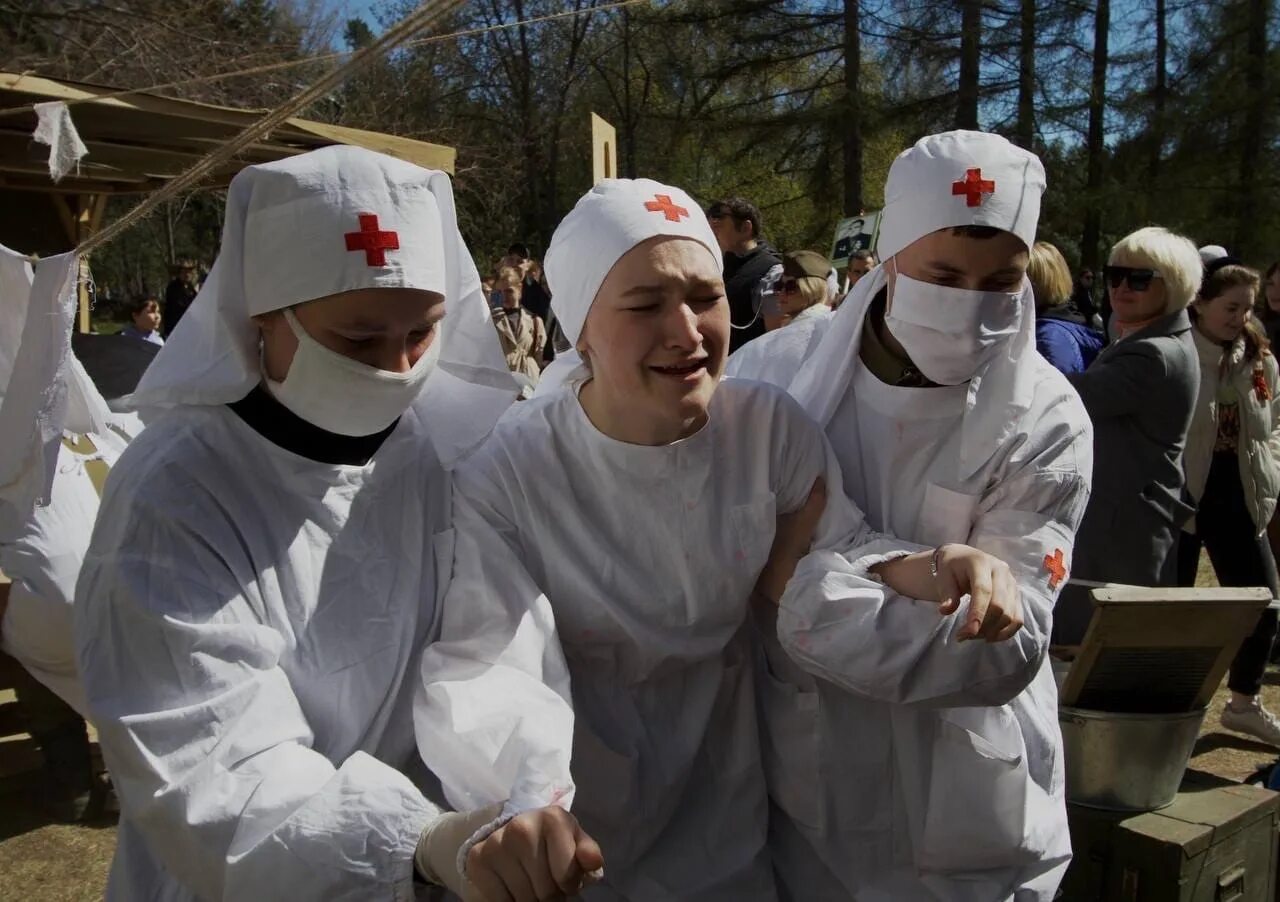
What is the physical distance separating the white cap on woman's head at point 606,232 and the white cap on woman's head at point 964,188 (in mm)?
427

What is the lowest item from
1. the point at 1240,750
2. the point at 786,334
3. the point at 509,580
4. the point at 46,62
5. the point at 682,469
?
the point at 1240,750

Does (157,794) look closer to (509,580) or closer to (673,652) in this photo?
(509,580)

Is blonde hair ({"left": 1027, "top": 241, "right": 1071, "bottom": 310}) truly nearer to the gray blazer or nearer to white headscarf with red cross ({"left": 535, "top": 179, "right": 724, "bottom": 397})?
the gray blazer

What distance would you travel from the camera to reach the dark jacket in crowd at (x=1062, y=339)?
15.3ft

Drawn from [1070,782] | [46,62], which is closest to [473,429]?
[1070,782]

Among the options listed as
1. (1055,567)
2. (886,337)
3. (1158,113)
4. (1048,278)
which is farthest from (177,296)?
(1158,113)

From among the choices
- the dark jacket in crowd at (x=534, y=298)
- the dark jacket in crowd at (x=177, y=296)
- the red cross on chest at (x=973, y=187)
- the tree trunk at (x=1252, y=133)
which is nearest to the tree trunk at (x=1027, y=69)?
the tree trunk at (x=1252, y=133)

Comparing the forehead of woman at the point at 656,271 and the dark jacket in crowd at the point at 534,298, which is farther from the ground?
the forehead of woman at the point at 656,271

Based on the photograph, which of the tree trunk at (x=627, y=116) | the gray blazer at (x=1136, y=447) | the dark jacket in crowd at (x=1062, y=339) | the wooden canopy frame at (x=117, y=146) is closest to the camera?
the gray blazer at (x=1136, y=447)

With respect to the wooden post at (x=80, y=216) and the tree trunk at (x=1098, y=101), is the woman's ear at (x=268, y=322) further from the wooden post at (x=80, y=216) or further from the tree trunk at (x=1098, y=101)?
the tree trunk at (x=1098, y=101)

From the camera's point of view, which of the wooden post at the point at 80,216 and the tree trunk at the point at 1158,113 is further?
the tree trunk at the point at 1158,113

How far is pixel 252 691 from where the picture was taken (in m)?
1.57

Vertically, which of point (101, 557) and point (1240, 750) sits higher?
point (101, 557)

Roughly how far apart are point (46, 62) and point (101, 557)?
8757 millimetres
